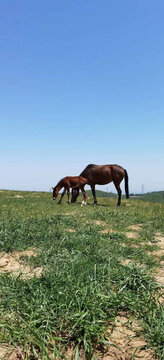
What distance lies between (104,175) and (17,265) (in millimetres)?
16057

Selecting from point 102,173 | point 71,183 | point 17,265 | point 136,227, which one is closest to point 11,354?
point 17,265

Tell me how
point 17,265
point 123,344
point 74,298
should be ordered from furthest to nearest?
point 17,265
point 74,298
point 123,344

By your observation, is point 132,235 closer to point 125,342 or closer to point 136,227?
point 136,227

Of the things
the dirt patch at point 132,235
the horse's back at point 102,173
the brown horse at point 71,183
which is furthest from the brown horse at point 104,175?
the dirt patch at point 132,235

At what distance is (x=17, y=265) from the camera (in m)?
5.50

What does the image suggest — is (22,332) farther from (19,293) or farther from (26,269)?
(26,269)

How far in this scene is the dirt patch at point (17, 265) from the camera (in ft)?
16.3

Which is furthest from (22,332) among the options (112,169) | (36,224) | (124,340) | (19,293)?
(112,169)

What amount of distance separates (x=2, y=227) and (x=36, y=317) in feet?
15.5

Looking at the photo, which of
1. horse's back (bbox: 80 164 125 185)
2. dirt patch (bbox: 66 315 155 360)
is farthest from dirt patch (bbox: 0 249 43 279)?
horse's back (bbox: 80 164 125 185)

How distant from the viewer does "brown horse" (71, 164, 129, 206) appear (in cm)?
2075

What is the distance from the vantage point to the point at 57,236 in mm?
7602

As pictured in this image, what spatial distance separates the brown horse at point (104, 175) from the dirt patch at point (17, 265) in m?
14.8

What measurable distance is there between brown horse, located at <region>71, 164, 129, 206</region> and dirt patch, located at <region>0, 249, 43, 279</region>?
48.7ft
